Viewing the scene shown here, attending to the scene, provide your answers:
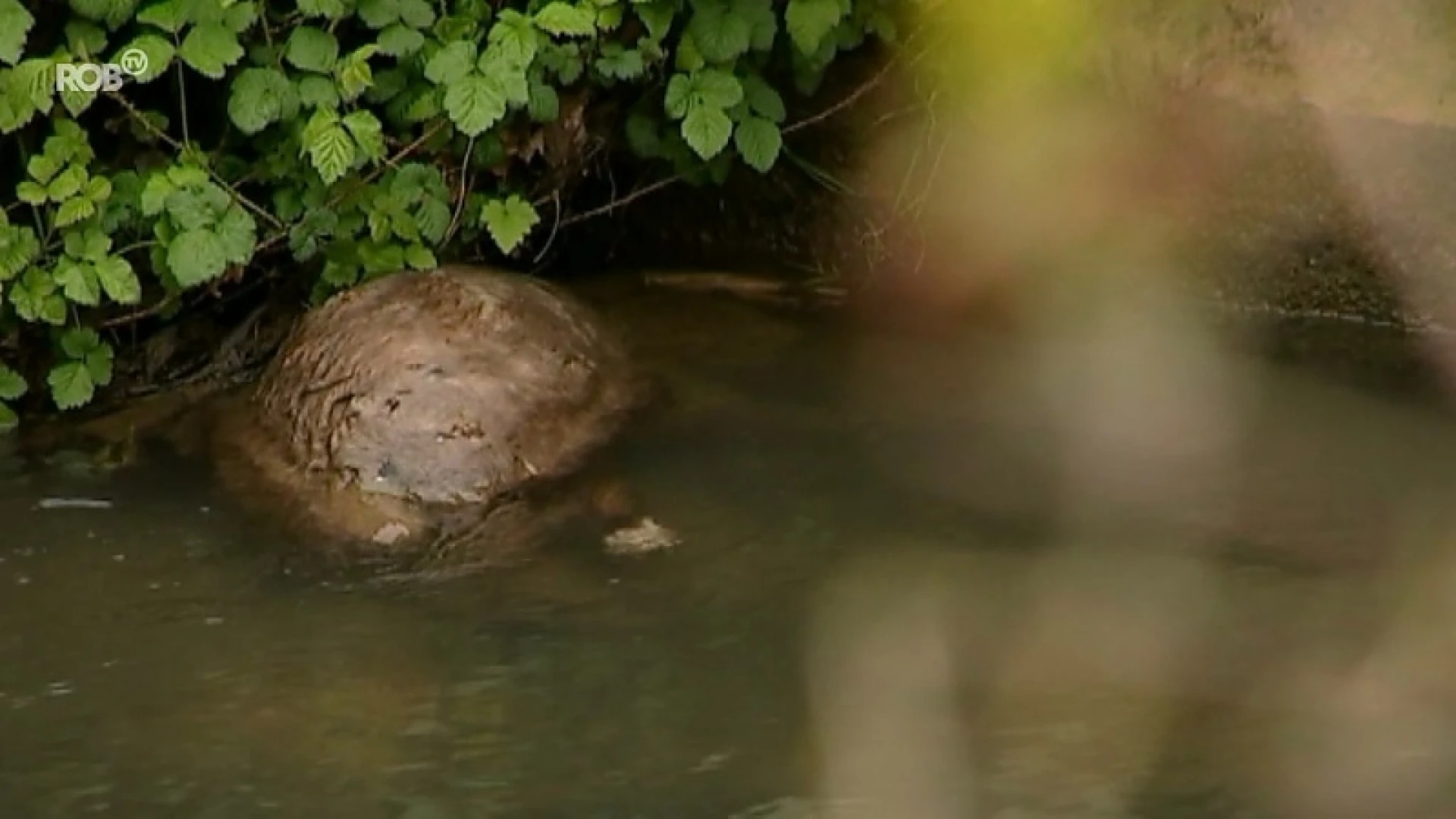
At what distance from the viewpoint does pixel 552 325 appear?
11.9 feet

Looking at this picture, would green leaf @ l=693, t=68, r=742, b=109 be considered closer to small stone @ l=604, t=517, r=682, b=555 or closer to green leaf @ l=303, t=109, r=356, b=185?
green leaf @ l=303, t=109, r=356, b=185

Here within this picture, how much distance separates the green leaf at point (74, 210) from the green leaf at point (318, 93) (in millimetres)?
433

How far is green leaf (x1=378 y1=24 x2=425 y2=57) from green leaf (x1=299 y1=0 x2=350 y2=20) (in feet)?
0.32

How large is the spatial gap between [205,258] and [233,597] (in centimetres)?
79

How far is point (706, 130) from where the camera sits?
12.0 ft

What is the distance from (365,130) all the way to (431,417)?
0.56 metres

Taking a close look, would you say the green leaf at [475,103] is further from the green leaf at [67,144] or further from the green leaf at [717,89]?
the green leaf at [67,144]

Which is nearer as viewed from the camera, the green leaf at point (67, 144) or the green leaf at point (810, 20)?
the green leaf at point (67, 144)

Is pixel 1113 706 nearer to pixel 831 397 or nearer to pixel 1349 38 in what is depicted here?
pixel 831 397

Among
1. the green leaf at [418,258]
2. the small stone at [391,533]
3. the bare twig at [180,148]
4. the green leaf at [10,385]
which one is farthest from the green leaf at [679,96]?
the green leaf at [10,385]

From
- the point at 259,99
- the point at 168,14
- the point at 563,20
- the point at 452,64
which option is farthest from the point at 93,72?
the point at 563,20

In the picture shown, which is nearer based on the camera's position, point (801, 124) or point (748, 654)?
point (748, 654)

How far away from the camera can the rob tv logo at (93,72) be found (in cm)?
333

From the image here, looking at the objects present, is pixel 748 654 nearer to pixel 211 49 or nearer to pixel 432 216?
pixel 432 216
